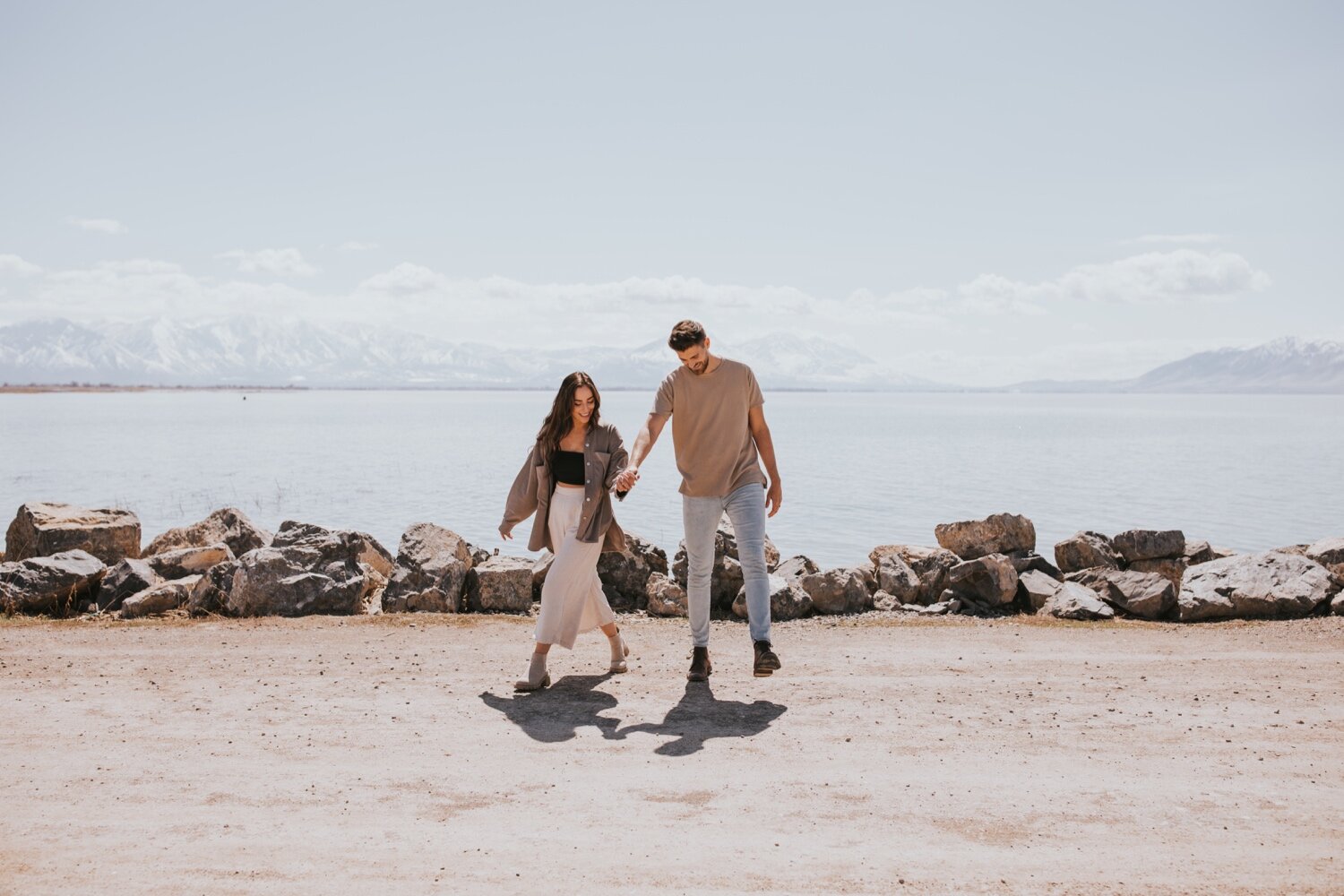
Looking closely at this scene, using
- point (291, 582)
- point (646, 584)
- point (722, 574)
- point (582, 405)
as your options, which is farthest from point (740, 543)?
point (291, 582)

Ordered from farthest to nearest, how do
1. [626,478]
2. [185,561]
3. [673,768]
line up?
[185,561], [626,478], [673,768]

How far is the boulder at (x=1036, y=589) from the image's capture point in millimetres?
10266

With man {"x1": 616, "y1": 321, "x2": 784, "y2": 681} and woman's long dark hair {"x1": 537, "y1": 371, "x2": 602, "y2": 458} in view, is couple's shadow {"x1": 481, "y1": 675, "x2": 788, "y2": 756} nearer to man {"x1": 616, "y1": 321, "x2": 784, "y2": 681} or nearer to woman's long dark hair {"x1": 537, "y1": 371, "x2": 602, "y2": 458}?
Result: man {"x1": 616, "y1": 321, "x2": 784, "y2": 681}

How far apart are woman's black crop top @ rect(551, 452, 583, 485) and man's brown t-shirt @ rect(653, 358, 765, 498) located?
0.66m

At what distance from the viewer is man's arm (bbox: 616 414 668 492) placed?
6648 mm

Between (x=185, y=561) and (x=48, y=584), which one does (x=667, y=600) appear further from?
(x=48, y=584)

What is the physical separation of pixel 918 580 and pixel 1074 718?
4752 millimetres

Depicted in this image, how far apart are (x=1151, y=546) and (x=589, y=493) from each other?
848 centimetres

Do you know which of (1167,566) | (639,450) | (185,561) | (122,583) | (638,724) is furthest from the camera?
(1167,566)

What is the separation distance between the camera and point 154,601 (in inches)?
382

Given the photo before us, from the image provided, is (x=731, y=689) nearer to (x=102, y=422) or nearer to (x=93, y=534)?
(x=93, y=534)

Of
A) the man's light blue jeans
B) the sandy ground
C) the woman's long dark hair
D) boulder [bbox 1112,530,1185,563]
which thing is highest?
the woman's long dark hair

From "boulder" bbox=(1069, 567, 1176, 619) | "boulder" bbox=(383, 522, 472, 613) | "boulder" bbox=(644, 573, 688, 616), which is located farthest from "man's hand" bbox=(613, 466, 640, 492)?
"boulder" bbox=(1069, 567, 1176, 619)

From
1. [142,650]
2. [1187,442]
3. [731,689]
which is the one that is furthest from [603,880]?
[1187,442]
